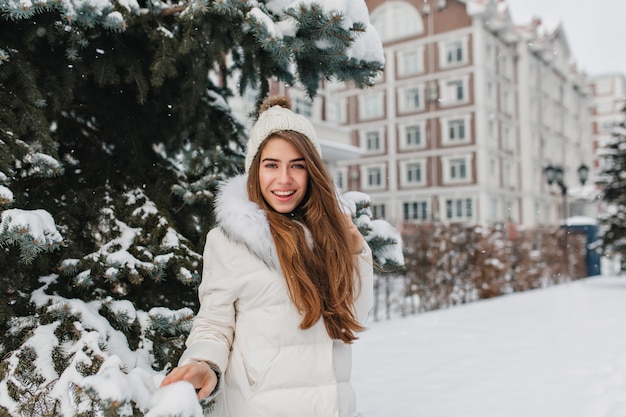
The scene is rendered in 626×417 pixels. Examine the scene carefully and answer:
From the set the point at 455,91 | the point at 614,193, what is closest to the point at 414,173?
the point at 455,91

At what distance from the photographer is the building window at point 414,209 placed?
1348 inches

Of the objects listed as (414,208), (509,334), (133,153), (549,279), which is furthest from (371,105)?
(133,153)

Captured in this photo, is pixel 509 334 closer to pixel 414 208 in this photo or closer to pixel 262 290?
pixel 262 290

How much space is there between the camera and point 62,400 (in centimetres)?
183

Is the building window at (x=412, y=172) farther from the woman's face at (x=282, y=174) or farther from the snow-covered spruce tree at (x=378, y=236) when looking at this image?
the woman's face at (x=282, y=174)

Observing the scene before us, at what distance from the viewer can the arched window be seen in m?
35.8

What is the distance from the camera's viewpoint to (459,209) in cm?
3362

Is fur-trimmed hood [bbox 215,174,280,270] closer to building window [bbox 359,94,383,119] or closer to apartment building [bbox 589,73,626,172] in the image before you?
building window [bbox 359,94,383,119]

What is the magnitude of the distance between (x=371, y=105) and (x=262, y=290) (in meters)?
37.0

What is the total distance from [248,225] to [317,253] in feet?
0.87

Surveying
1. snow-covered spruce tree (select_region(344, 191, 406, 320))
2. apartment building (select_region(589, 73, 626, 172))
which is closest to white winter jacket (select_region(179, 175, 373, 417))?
snow-covered spruce tree (select_region(344, 191, 406, 320))

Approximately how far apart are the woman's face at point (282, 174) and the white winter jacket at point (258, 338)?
104 mm

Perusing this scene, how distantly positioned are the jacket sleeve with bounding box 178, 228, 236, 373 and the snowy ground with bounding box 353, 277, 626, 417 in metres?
2.54

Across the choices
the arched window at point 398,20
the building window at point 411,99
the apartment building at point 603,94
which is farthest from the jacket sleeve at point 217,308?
the apartment building at point 603,94
